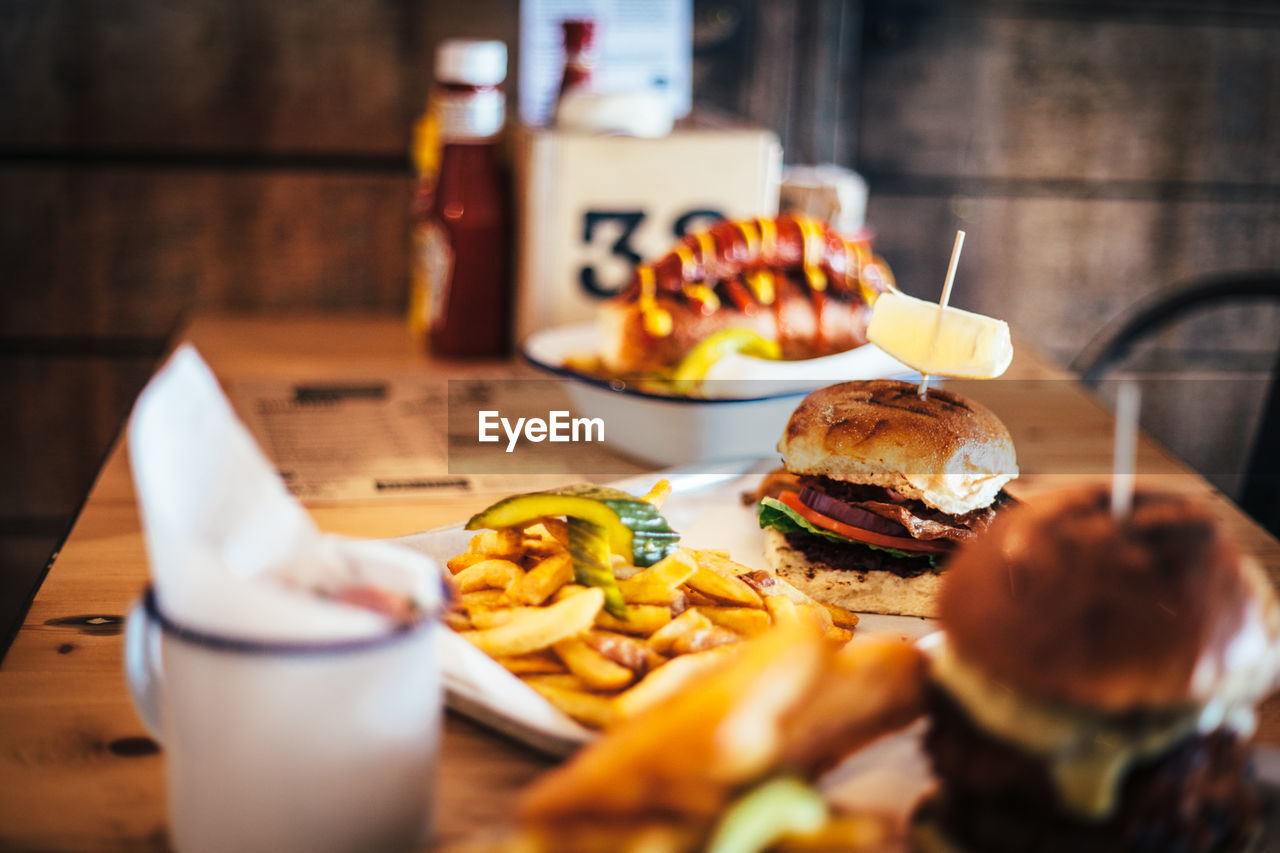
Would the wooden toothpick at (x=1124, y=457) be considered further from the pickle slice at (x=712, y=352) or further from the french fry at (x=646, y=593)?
the pickle slice at (x=712, y=352)

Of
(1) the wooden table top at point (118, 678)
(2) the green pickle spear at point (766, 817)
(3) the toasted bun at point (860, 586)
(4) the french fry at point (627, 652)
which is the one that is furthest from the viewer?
(3) the toasted bun at point (860, 586)

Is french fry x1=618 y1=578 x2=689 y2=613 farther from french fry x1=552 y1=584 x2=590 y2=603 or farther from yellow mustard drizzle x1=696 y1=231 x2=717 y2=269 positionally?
yellow mustard drizzle x1=696 y1=231 x2=717 y2=269

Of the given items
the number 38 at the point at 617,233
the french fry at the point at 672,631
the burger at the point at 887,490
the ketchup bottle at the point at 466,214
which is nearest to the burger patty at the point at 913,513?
the burger at the point at 887,490

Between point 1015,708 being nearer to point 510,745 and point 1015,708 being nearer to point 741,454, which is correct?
point 510,745

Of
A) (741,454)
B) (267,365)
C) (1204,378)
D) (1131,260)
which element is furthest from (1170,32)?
(267,365)

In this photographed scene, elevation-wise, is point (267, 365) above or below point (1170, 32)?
below

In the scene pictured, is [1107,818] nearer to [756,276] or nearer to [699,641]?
[699,641]

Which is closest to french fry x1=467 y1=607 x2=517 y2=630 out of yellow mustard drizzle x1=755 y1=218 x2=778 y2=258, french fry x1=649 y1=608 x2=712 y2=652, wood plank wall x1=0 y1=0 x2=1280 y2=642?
french fry x1=649 y1=608 x2=712 y2=652

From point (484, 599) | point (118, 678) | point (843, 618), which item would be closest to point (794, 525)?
point (843, 618)
